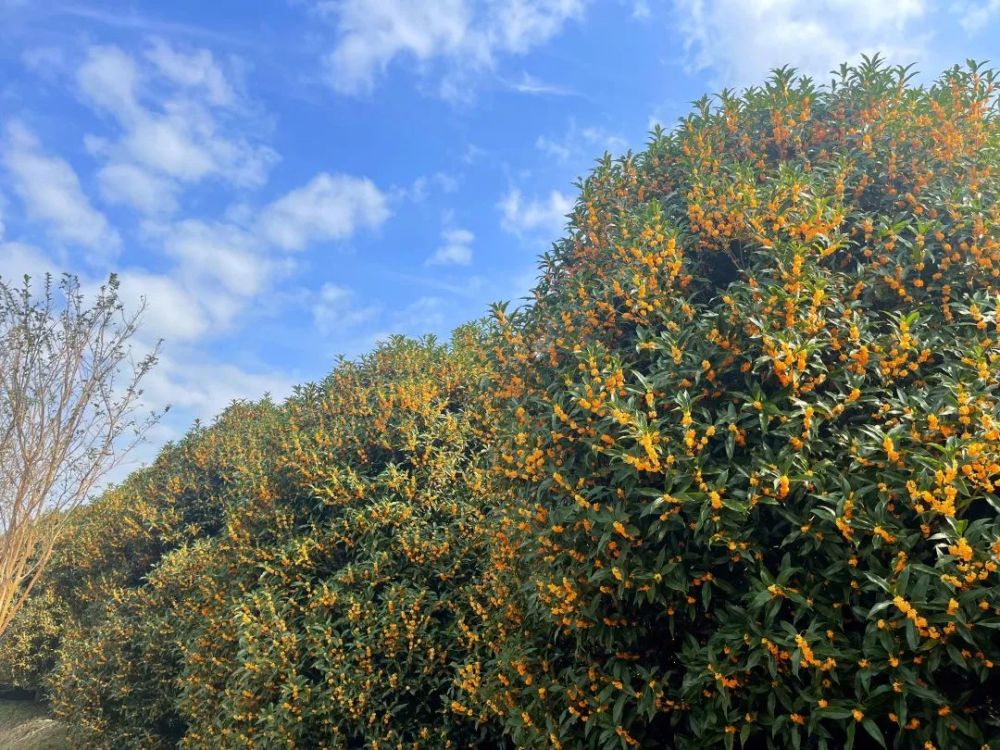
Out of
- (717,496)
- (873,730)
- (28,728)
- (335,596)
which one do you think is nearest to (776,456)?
(717,496)

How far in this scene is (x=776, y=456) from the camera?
3271 mm

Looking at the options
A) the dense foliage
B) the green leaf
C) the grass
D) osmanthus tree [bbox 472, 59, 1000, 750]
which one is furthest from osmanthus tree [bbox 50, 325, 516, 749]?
the green leaf

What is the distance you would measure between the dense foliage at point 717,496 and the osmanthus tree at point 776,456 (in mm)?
18

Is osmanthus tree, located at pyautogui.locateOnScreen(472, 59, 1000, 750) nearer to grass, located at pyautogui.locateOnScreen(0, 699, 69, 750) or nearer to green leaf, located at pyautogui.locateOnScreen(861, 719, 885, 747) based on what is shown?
green leaf, located at pyautogui.locateOnScreen(861, 719, 885, 747)

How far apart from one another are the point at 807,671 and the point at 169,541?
10013 mm

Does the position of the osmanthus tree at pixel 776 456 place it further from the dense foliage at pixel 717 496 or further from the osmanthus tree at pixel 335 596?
the osmanthus tree at pixel 335 596

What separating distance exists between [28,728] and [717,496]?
44.9ft

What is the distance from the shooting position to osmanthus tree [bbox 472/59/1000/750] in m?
2.86

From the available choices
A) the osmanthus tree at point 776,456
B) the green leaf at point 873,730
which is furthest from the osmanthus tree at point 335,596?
the green leaf at point 873,730

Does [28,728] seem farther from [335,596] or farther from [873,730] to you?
[873,730]

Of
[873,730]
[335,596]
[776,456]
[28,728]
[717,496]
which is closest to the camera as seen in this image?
[873,730]

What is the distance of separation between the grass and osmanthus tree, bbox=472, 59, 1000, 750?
9759mm

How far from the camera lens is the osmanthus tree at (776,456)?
2855mm

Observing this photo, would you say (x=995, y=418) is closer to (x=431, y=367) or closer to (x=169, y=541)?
(x=431, y=367)
